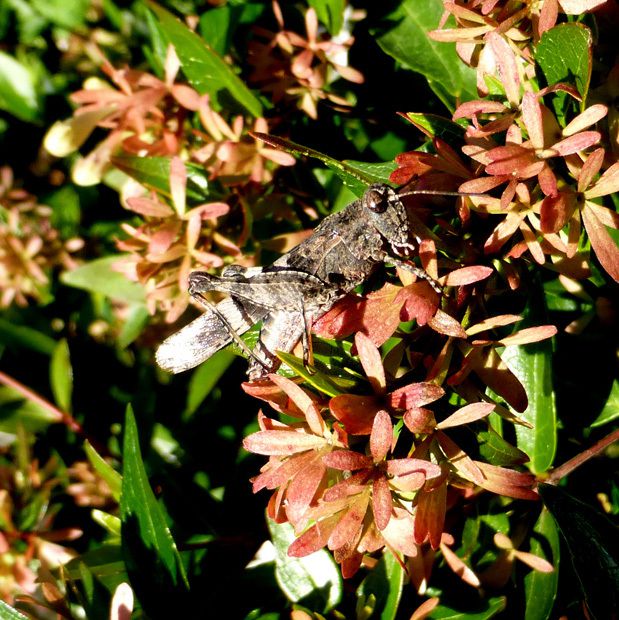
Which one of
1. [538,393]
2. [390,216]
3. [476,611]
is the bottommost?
[476,611]

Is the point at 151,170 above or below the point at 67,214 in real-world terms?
above

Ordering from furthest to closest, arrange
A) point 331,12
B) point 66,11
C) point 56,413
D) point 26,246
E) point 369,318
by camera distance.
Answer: point 66,11 < point 26,246 < point 56,413 < point 331,12 < point 369,318

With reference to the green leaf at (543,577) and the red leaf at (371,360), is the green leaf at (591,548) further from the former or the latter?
the red leaf at (371,360)

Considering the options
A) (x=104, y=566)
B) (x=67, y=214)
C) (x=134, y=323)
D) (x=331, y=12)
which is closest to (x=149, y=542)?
(x=104, y=566)

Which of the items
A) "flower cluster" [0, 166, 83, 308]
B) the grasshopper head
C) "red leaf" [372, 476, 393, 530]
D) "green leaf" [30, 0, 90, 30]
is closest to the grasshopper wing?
the grasshopper head

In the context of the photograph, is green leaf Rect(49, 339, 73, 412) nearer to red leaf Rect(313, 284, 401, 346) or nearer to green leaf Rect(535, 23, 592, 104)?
red leaf Rect(313, 284, 401, 346)

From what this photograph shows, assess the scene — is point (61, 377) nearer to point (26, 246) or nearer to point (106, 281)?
point (106, 281)
